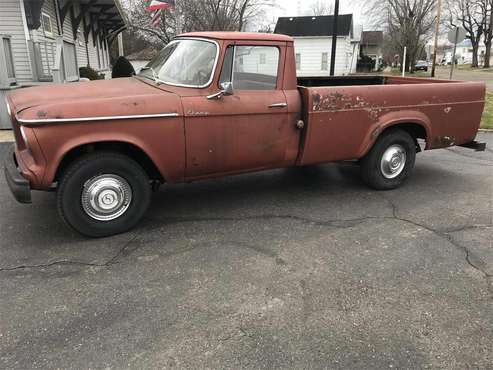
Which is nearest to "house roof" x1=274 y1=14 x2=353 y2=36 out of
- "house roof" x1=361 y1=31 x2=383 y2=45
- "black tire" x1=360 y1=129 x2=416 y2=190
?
"house roof" x1=361 y1=31 x2=383 y2=45

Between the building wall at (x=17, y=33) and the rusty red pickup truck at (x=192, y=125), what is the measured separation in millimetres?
8224

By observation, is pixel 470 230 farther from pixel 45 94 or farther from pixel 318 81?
pixel 45 94

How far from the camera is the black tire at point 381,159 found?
547 centimetres

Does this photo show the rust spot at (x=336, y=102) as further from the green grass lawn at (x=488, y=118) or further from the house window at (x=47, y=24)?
the house window at (x=47, y=24)

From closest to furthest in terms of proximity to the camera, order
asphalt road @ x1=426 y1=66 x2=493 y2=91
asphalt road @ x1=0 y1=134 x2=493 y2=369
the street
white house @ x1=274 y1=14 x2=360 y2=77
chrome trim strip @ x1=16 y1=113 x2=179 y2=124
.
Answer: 1. asphalt road @ x1=0 y1=134 x2=493 y2=369
2. chrome trim strip @ x1=16 y1=113 x2=179 y2=124
3. the street
4. asphalt road @ x1=426 y1=66 x2=493 y2=91
5. white house @ x1=274 y1=14 x2=360 y2=77

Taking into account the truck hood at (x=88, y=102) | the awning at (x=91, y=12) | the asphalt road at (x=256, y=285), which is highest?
the awning at (x=91, y=12)

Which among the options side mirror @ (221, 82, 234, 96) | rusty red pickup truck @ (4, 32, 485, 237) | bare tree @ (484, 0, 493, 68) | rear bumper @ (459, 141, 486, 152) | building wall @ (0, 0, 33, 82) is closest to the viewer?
rusty red pickup truck @ (4, 32, 485, 237)

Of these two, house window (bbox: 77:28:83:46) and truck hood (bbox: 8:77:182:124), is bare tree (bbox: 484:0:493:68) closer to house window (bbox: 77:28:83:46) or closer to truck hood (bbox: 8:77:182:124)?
house window (bbox: 77:28:83:46)

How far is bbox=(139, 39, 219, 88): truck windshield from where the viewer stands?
436cm

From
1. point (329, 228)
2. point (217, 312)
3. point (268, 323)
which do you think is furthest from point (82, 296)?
point (329, 228)

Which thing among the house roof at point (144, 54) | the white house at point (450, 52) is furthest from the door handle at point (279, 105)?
the white house at point (450, 52)

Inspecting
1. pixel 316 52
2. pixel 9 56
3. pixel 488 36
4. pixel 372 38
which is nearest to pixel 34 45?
pixel 9 56

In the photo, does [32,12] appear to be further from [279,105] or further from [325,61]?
[325,61]

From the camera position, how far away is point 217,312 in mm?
3016
